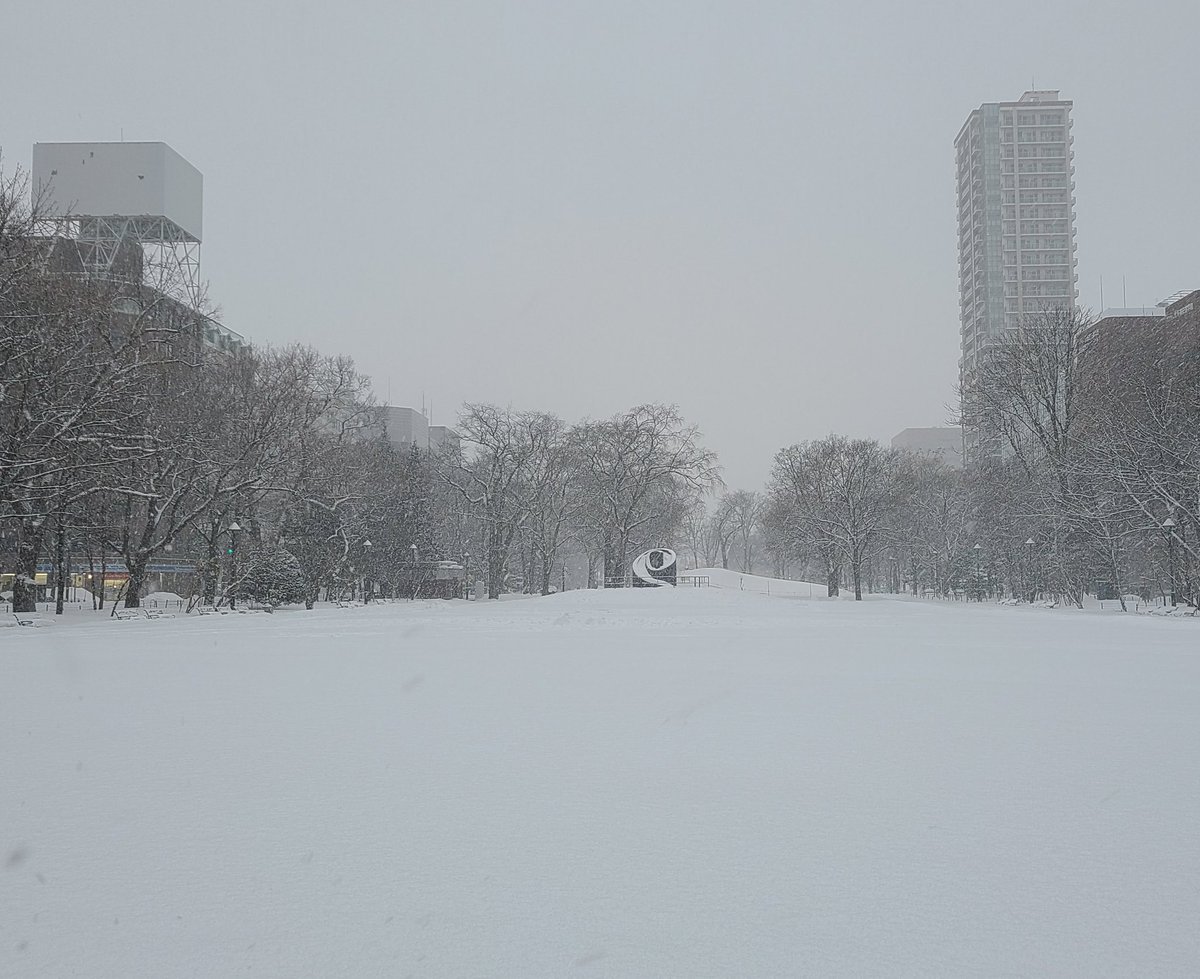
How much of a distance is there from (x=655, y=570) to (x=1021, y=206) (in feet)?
391

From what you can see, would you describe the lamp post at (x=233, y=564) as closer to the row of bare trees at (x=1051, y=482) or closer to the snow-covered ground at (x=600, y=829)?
the snow-covered ground at (x=600, y=829)

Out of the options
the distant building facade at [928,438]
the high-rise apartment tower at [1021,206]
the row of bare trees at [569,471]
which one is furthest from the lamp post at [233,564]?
the distant building facade at [928,438]

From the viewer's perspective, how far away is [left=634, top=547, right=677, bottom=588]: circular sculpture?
171ft

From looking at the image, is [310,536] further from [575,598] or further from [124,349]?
[124,349]

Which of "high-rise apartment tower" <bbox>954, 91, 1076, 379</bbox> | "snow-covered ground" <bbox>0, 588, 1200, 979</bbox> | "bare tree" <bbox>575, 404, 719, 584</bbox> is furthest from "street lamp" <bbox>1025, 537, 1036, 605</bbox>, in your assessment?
"high-rise apartment tower" <bbox>954, 91, 1076, 379</bbox>

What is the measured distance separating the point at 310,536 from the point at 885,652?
107 ft

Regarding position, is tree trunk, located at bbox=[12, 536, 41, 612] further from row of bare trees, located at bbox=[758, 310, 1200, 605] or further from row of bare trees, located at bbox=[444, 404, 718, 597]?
row of bare trees, located at bbox=[758, 310, 1200, 605]

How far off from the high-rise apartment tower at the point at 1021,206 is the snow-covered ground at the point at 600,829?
145875mm

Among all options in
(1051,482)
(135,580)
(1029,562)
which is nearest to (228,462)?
(135,580)

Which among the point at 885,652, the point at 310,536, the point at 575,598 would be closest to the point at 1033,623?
the point at 885,652

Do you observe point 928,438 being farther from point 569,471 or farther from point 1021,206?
point 569,471

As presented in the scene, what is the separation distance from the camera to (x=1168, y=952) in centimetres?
317

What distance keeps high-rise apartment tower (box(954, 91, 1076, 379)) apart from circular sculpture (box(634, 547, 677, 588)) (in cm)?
10701

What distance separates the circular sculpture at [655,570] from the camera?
52.0 metres
